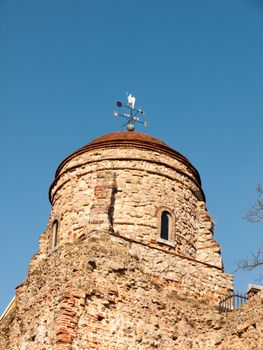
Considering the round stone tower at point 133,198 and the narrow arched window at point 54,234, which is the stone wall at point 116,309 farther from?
the narrow arched window at point 54,234

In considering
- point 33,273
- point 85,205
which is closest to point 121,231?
point 85,205

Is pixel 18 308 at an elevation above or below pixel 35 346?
above

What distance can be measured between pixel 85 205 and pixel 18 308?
323 centimetres

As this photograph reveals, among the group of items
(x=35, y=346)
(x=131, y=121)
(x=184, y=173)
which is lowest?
(x=35, y=346)

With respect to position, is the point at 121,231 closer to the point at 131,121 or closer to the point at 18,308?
the point at 18,308

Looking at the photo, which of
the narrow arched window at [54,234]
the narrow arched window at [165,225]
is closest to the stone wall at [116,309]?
the narrow arched window at [165,225]

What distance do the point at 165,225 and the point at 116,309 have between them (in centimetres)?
347

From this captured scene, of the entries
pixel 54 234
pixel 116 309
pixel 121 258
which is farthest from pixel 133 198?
pixel 116 309

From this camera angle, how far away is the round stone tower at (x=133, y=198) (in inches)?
673

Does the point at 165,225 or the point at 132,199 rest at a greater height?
the point at 132,199

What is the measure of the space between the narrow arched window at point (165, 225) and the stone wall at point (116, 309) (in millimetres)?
867

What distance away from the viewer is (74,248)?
1563 centimetres

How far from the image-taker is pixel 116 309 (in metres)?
14.8

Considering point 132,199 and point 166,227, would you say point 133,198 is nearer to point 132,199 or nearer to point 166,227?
point 132,199
